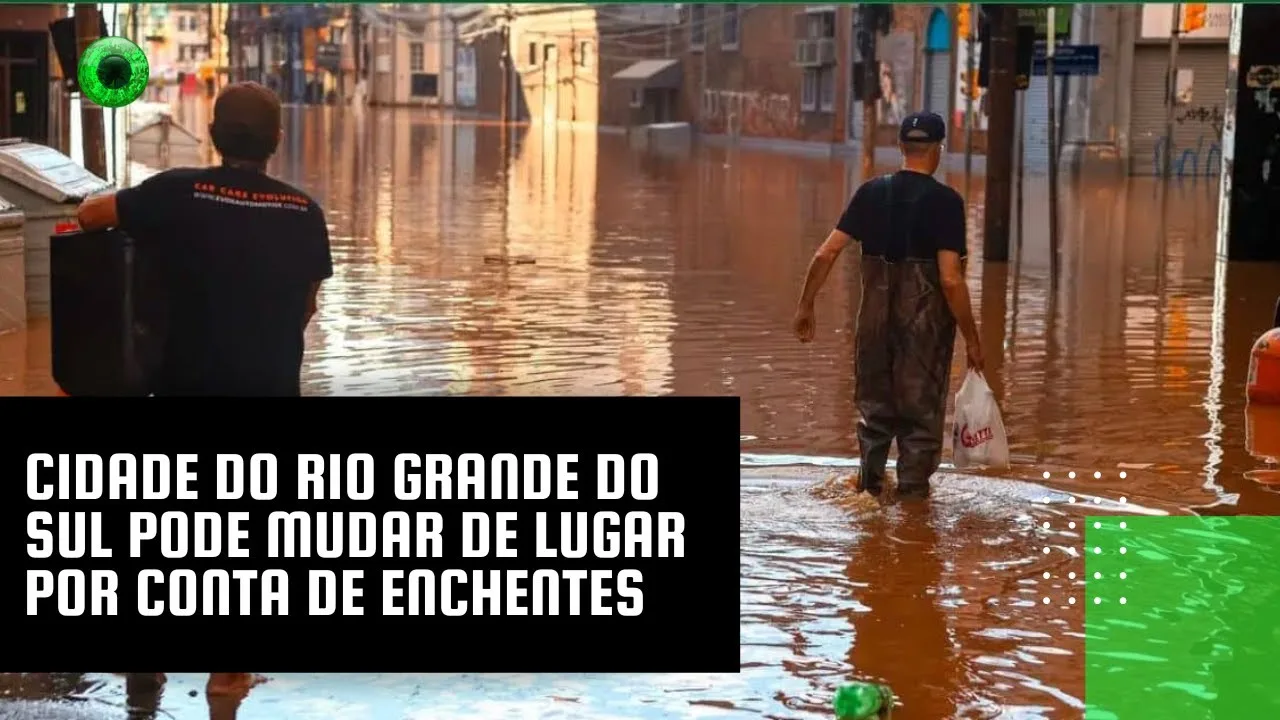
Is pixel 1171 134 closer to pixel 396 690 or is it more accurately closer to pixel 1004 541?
pixel 1004 541

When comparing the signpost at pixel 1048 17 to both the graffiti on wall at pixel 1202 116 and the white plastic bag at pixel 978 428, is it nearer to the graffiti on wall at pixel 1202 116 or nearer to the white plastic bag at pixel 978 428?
the white plastic bag at pixel 978 428

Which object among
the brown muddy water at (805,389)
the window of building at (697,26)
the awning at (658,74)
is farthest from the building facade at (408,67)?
the brown muddy water at (805,389)

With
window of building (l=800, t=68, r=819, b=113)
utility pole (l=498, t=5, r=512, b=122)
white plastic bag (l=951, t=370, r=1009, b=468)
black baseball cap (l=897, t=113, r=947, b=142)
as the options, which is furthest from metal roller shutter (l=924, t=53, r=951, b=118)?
black baseball cap (l=897, t=113, r=947, b=142)

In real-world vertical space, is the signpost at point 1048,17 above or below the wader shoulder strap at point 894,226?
above

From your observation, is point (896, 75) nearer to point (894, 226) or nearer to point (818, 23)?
point (818, 23)

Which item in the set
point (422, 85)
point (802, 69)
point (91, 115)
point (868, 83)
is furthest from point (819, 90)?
point (422, 85)

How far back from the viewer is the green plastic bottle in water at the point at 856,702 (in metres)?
5.71

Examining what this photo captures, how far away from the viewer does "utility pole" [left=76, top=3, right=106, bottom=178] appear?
17.8 metres

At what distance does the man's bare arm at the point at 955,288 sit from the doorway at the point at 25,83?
32.4 metres

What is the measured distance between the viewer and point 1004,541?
334 inches

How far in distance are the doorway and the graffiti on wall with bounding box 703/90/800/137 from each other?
91.5 feet

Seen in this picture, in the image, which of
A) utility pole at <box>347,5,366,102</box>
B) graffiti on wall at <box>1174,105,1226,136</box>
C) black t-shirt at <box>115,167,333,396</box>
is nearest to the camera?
black t-shirt at <box>115,167,333,396</box>

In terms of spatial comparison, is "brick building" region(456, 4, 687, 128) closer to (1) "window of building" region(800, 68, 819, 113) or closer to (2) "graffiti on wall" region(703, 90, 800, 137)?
(2) "graffiti on wall" region(703, 90, 800, 137)

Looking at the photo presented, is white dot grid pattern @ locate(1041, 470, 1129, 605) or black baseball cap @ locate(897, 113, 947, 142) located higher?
black baseball cap @ locate(897, 113, 947, 142)
